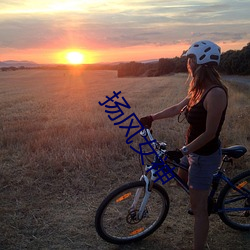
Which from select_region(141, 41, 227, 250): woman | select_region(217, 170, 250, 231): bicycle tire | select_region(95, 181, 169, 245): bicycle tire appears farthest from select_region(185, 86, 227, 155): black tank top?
select_region(217, 170, 250, 231): bicycle tire

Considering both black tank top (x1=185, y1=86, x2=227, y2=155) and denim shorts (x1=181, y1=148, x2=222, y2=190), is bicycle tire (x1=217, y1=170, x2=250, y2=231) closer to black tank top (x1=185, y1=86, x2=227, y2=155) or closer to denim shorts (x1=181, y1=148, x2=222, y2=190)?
denim shorts (x1=181, y1=148, x2=222, y2=190)

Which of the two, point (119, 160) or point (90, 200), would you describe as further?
point (119, 160)

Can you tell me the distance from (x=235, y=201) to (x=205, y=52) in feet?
6.76

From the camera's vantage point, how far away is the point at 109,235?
13.6 ft

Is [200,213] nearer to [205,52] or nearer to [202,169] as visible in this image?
[202,169]

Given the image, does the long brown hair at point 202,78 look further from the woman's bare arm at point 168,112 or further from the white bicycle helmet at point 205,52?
the woman's bare arm at point 168,112

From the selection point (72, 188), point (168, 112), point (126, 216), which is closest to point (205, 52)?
point (168, 112)

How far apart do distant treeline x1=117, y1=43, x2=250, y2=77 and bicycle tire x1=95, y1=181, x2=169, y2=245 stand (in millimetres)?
56042

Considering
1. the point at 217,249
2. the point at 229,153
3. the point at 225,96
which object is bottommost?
the point at 217,249

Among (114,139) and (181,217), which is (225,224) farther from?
(114,139)

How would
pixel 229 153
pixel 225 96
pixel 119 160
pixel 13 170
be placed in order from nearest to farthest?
1. pixel 225 96
2. pixel 229 153
3. pixel 13 170
4. pixel 119 160

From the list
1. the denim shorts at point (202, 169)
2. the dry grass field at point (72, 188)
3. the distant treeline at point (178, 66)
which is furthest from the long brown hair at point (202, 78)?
the distant treeline at point (178, 66)

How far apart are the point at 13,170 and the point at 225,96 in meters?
4.54

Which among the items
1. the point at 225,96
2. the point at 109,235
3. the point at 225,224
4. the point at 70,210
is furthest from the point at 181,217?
the point at 225,96
